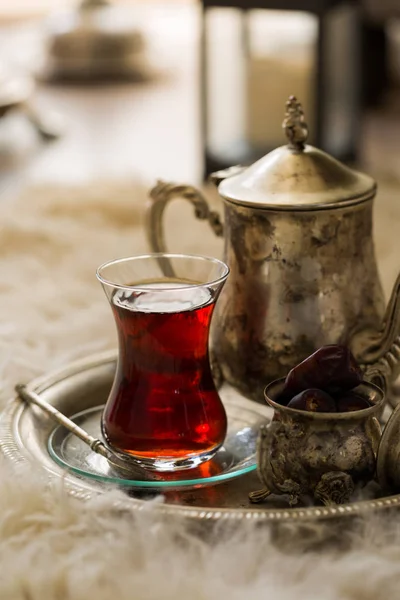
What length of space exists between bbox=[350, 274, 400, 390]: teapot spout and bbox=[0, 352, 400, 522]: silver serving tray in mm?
115

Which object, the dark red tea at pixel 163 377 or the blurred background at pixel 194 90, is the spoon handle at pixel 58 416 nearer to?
the dark red tea at pixel 163 377

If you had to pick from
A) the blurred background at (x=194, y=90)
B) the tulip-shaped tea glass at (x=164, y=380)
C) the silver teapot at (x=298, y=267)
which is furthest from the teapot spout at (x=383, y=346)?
the blurred background at (x=194, y=90)

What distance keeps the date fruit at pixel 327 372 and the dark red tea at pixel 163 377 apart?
7 cm

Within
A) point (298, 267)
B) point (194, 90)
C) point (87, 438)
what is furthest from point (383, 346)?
point (194, 90)

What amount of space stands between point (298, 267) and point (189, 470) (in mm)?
151

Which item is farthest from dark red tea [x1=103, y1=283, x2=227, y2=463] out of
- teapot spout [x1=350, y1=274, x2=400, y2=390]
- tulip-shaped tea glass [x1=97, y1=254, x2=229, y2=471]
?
teapot spout [x1=350, y1=274, x2=400, y2=390]

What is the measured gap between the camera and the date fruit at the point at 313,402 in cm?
56

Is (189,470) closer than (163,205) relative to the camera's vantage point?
Yes

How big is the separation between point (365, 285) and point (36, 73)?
249 centimetres

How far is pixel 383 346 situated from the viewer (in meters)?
0.66

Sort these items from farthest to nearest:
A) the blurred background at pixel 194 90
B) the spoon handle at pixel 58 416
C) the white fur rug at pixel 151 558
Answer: the blurred background at pixel 194 90, the spoon handle at pixel 58 416, the white fur rug at pixel 151 558

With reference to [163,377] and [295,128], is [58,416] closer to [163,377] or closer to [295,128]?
[163,377]

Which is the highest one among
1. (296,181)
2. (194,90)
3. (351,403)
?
(296,181)

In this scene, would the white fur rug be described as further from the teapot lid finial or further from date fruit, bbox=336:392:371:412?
the teapot lid finial
